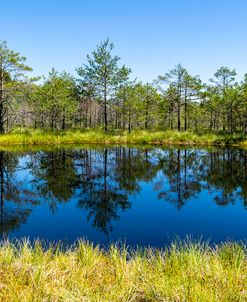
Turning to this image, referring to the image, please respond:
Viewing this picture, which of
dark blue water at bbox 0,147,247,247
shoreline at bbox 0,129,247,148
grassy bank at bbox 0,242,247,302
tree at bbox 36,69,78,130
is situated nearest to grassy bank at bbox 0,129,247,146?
shoreline at bbox 0,129,247,148

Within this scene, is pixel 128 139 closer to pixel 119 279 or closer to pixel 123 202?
pixel 123 202

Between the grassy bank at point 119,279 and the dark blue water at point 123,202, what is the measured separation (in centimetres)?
230

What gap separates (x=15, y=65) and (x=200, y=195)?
3158 cm

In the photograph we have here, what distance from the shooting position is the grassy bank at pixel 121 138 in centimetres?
3674

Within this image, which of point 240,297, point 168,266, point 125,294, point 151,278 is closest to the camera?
point 240,297

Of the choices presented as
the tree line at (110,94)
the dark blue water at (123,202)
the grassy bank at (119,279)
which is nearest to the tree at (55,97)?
the tree line at (110,94)

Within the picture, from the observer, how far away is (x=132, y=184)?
1547 centimetres

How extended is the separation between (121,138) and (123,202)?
27.9 metres

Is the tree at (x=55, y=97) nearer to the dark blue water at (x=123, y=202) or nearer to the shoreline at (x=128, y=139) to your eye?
the shoreline at (x=128, y=139)

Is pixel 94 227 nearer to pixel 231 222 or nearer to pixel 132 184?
pixel 231 222

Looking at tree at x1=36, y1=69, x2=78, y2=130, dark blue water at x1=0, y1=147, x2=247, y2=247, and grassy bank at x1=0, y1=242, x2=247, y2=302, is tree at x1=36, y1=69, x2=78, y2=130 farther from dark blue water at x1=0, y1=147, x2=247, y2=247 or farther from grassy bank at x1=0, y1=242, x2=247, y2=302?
grassy bank at x1=0, y1=242, x2=247, y2=302

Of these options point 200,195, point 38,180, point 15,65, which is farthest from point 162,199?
point 15,65

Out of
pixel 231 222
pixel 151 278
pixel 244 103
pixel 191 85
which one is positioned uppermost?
pixel 191 85

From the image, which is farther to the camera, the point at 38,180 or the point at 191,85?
the point at 191,85
